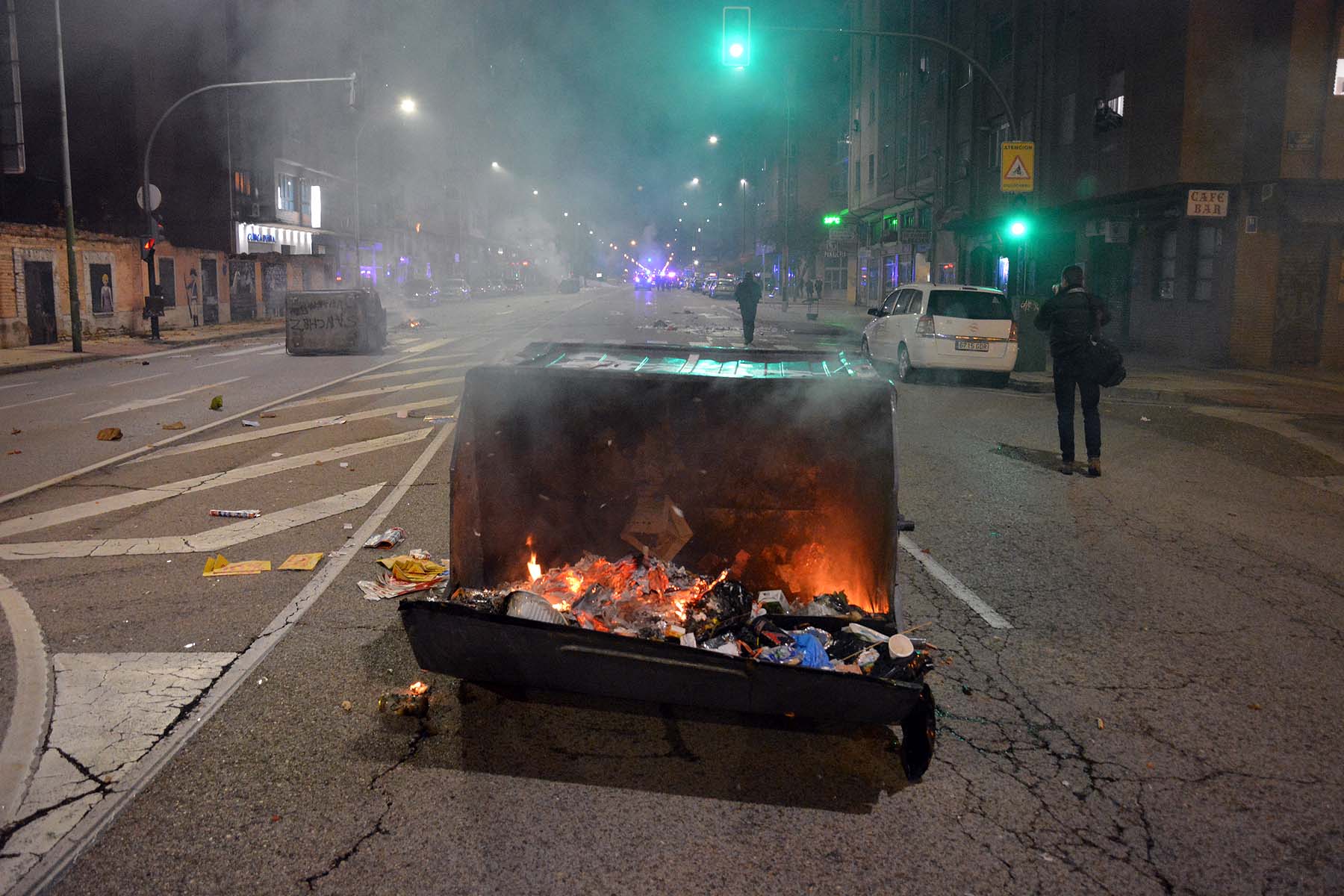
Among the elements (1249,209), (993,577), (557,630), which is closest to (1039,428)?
(993,577)

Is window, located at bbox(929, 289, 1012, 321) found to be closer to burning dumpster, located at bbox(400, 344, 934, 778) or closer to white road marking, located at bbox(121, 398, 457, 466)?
white road marking, located at bbox(121, 398, 457, 466)

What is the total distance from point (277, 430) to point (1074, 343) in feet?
27.3

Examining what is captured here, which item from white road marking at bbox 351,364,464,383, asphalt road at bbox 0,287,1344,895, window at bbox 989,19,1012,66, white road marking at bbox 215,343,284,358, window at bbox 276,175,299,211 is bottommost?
asphalt road at bbox 0,287,1344,895

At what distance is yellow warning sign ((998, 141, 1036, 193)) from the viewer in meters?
17.4

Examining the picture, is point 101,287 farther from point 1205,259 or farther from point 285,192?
point 1205,259

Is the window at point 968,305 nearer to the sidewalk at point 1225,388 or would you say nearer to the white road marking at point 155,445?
the sidewalk at point 1225,388

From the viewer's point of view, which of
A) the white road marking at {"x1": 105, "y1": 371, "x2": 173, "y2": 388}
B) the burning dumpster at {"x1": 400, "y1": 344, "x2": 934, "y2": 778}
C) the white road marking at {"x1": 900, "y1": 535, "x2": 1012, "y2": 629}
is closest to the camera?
the burning dumpster at {"x1": 400, "y1": 344, "x2": 934, "y2": 778}

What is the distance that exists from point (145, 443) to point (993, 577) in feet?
28.0

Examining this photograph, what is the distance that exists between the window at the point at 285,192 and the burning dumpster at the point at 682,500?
4728 centimetres

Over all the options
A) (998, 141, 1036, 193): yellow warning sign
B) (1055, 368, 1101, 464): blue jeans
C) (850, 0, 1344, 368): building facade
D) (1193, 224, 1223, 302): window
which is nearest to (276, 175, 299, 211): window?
(850, 0, 1344, 368): building facade

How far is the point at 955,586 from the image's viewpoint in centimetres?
571

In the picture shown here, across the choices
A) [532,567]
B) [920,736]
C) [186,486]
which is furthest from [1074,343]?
[186,486]

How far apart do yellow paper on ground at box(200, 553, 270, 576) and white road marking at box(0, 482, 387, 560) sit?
344 millimetres

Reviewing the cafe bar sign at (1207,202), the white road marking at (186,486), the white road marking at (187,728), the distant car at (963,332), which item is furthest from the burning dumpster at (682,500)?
the cafe bar sign at (1207,202)
